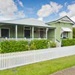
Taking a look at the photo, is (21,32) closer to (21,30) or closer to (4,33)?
(21,30)

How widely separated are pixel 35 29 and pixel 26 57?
17.8 m

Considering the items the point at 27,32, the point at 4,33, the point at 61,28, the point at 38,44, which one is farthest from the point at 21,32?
the point at 61,28

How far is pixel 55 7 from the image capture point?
48.5 metres

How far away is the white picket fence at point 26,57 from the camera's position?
425 inches

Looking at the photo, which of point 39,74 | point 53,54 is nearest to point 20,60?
point 39,74

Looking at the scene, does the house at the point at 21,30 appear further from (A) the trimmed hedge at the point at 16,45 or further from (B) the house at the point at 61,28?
(A) the trimmed hedge at the point at 16,45

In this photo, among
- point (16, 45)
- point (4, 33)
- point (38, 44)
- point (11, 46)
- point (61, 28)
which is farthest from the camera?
point (61, 28)

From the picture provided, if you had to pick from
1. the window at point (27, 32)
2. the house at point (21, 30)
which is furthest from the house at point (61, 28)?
the window at point (27, 32)

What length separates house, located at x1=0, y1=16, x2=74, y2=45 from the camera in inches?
1001

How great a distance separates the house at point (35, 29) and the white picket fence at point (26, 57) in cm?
940

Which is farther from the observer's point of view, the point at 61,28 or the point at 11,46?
the point at 61,28

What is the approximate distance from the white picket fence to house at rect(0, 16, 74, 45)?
940 cm

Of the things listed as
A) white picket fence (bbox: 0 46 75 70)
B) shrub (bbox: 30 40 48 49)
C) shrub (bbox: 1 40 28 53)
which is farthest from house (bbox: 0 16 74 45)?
white picket fence (bbox: 0 46 75 70)

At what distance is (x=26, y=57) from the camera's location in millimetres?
12242
